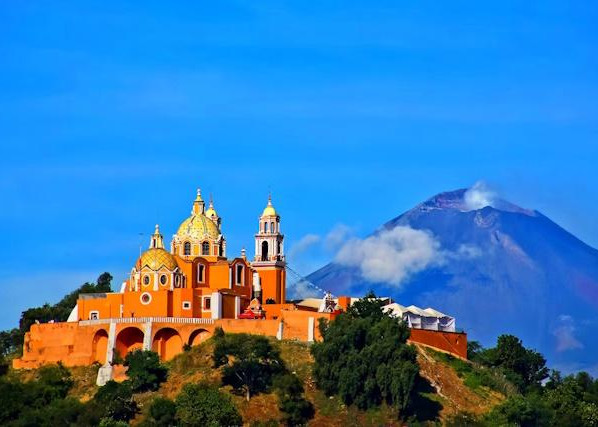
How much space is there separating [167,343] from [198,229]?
347 inches

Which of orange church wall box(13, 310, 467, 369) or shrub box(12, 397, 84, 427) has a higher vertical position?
orange church wall box(13, 310, 467, 369)

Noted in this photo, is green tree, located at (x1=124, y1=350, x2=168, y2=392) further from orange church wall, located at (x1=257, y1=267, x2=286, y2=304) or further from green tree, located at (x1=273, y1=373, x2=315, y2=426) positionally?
orange church wall, located at (x1=257, y1=267, x2=286, y2=304)

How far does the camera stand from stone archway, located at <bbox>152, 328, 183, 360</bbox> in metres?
87.5

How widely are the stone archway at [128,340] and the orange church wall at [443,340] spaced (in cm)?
1527

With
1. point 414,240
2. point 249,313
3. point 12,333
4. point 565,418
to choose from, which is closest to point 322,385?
point 249,313

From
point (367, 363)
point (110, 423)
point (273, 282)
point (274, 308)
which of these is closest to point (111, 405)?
point (110, 423)

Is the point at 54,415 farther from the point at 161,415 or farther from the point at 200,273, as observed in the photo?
the point at 200,273

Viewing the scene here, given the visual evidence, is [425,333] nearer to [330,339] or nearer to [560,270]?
[330,339]

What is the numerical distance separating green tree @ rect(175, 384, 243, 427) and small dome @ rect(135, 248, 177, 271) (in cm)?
948

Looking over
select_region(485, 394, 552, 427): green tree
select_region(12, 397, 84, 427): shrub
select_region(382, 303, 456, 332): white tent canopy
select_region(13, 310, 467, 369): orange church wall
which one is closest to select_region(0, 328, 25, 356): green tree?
select_region(13, 310, 467, 369): orange church wall

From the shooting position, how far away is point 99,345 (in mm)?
89250

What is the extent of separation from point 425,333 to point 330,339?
995 cm

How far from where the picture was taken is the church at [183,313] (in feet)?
288

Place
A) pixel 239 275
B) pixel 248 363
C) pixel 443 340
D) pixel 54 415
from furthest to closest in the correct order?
pixel 239 275 < pixel 443 340 < pixel 54 415 < pixel 248 363
